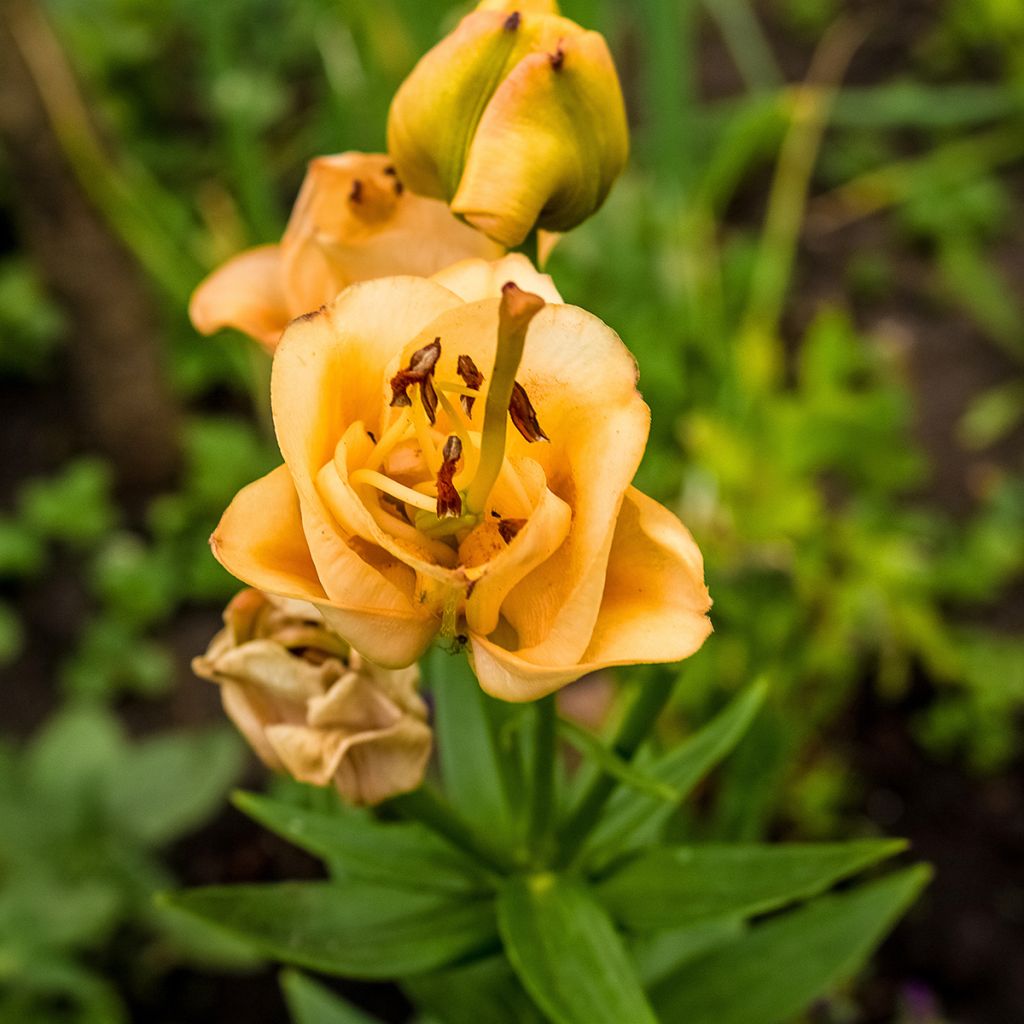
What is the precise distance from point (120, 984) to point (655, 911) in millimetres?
896

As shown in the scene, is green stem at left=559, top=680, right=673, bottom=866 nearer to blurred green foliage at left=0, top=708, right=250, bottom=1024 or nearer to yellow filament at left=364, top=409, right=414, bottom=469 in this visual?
yellow filament at left=364, top=409, right=414, bottom=469

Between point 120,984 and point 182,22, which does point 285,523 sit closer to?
point 120,984

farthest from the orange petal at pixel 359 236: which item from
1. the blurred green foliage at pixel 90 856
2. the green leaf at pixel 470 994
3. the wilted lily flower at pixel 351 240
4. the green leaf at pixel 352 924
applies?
the blurred green foliage at pixel 90 856

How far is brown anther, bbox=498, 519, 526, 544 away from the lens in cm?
47

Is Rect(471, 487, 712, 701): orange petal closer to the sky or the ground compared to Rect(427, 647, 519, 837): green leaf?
closer to the sky

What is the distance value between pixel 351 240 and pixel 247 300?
0.06 metres

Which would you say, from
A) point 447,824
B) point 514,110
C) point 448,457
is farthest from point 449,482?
point 447,824

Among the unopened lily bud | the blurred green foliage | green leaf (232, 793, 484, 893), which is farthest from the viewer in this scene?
the blurred green foliage

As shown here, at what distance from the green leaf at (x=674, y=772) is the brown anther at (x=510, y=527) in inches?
12.0

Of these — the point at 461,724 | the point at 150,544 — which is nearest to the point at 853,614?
the point at 461,724

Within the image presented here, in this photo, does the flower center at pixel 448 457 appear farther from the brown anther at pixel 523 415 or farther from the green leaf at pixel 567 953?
the green leaf at pixel 567 953

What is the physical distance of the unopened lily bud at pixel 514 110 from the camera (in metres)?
0.49

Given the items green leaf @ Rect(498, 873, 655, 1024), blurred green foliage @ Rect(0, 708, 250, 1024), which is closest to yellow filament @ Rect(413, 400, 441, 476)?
green leaf @ Rect(498, 873, 655, 1024)

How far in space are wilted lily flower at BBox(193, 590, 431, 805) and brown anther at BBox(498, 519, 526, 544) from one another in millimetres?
128
